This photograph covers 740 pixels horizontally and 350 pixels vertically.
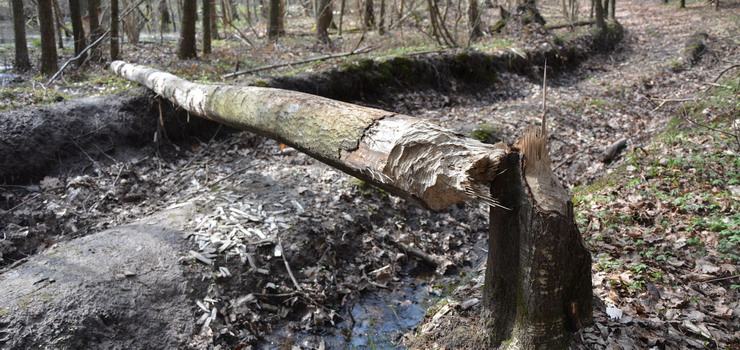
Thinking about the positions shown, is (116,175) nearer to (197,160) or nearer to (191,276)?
(197,160)

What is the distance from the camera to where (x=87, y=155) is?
20.0 feet

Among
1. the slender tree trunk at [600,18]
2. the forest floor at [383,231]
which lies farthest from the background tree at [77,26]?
the slender tree trunk at [600,18]

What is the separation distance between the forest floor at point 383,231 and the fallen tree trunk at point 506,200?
1.19 feet

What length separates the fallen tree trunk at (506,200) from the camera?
2465 millimetres

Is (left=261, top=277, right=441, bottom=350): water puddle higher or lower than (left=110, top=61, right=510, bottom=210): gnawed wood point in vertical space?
lower

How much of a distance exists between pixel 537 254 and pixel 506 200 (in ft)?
1.09

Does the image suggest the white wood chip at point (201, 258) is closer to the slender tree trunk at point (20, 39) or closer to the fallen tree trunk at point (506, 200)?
the fallen tree trunk at point (506, 200)

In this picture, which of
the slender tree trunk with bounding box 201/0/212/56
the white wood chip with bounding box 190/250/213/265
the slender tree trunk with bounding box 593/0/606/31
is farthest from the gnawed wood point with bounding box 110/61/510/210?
the slender tree trunk with bounding box 593/0/606/31

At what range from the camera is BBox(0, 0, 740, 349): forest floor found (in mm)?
3387

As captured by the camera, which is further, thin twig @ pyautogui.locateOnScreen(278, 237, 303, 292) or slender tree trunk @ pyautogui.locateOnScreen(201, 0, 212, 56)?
slender tree trunk @ pyautogui.locateOnScreen(201, 0, 212, 56)

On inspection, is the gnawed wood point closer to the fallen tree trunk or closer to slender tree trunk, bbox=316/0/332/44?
the fallen tree trunk

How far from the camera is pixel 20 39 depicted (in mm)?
9211

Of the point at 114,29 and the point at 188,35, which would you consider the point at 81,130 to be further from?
the point at 188,35

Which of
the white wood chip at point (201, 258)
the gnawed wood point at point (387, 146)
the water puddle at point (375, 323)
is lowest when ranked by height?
the water puddle at point (375, 323)
